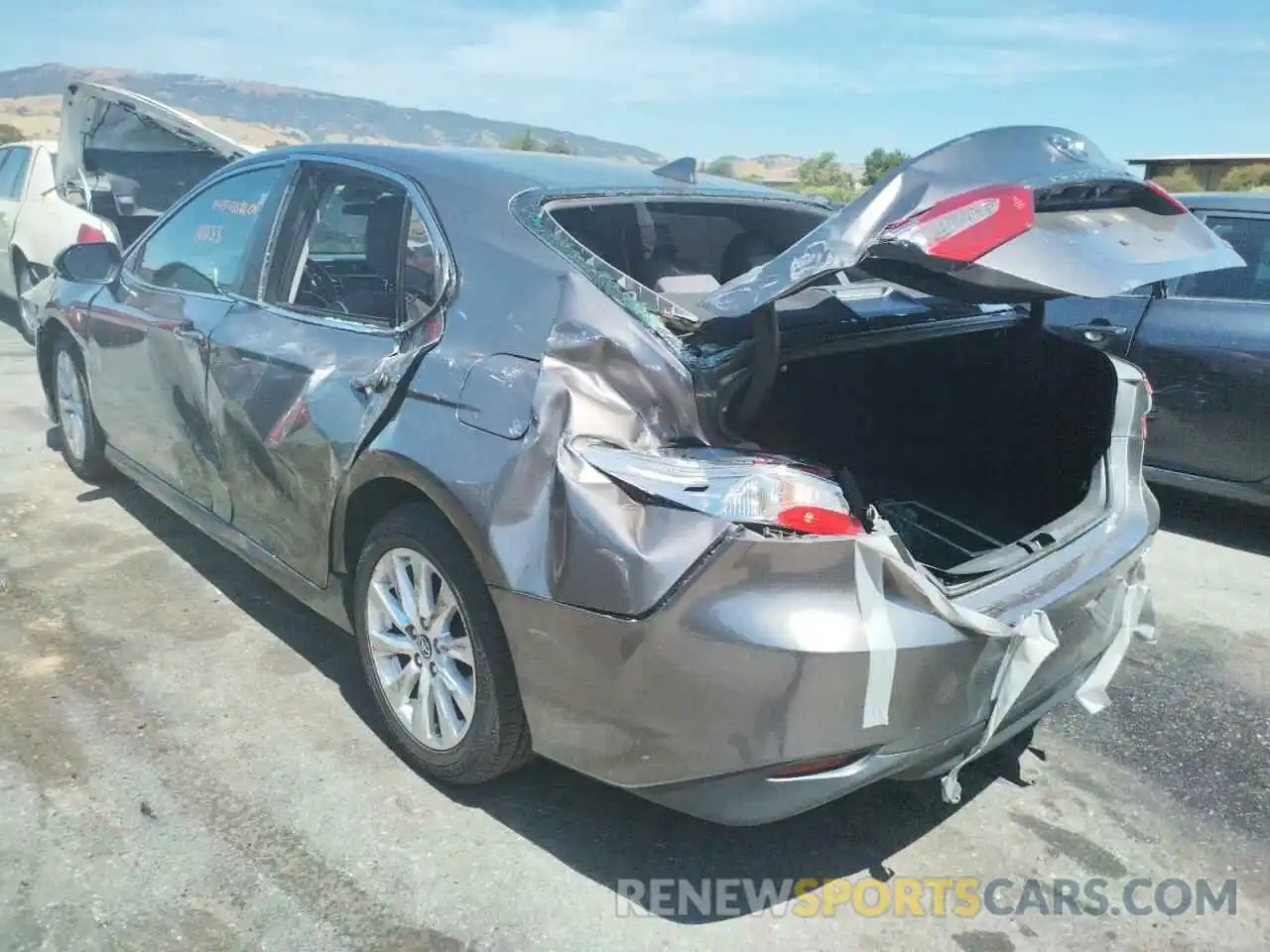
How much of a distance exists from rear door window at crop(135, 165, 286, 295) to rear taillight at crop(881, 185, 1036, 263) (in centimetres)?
233

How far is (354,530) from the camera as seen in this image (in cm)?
302

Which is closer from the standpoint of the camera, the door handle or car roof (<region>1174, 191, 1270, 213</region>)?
car roof (<region>1174, 191, 1270, 213</region>)

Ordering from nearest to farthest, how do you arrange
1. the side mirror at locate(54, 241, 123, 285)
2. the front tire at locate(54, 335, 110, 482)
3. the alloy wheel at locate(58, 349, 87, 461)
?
the side mirror at locate(54, 241, 123, 285)
the front tire at locate(54, 335, 110, 482)
the alloy wheel at locate(58, 349, 87, 461)

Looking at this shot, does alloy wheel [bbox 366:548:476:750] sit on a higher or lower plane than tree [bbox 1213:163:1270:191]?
lower

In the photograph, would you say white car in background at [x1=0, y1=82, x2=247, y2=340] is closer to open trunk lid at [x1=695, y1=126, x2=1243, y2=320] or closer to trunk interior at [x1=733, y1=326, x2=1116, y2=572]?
trunk interior at [x1=733, y1=326, x2=1116, y2=572]

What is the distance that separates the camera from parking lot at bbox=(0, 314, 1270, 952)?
2395 mm

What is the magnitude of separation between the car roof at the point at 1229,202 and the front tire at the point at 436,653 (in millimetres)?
4350

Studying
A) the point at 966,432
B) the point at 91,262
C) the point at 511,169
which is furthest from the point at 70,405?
the point at 966,432

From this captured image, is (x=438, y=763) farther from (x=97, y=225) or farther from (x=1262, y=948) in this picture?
(x=97, y=225)

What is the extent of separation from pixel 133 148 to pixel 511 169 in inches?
284

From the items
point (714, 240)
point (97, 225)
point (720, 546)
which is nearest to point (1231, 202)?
point (714, 240)

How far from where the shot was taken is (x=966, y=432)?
3459mm

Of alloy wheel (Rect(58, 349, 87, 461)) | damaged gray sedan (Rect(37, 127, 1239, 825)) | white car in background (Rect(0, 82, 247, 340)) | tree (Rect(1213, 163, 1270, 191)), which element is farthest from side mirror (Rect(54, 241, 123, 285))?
tree (Rect(1213, 163, 1270, 191))

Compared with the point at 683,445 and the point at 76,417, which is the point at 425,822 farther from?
the point at 76,417
